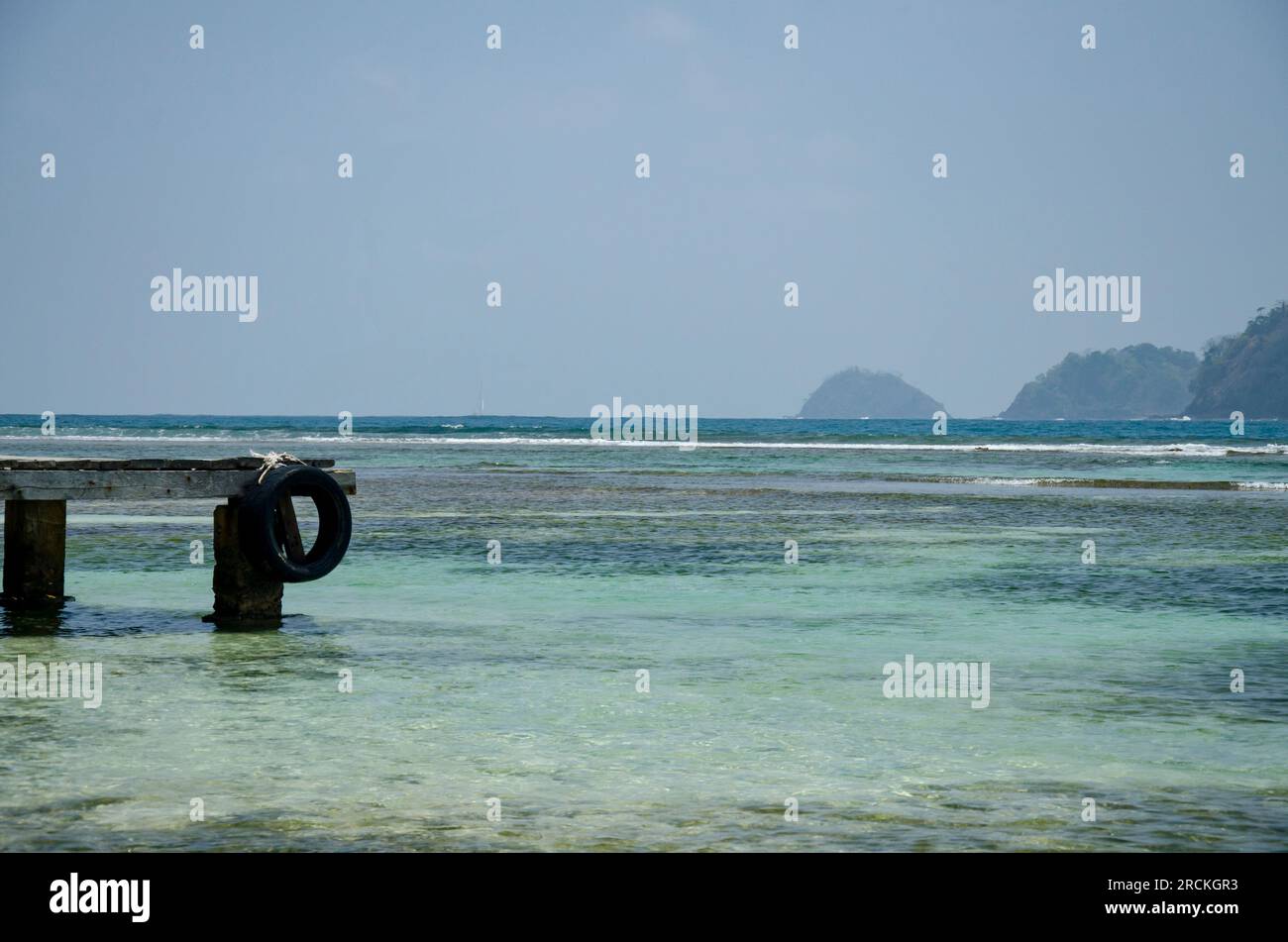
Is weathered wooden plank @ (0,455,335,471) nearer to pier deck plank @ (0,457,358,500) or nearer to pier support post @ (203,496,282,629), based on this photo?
pier deck plank @ (0,457,358,500)

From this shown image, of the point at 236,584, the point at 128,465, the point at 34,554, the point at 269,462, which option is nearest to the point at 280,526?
the point at 269,462

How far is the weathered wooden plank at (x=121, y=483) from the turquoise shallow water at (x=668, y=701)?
1.23 meters

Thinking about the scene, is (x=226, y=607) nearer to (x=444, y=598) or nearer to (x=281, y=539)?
(x=281, y=539)

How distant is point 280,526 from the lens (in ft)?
45.3

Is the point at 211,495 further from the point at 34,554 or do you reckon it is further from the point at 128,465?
the point at 34,554

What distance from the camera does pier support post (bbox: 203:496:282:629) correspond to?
13211 millimetres

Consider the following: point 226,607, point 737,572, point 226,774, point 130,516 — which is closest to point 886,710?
point 226,774

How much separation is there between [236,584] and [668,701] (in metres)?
5.26

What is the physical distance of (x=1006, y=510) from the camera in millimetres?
29703

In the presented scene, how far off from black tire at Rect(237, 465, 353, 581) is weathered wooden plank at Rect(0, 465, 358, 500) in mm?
222

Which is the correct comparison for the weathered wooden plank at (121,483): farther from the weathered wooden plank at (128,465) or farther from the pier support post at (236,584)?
the pier support post at (236,584)

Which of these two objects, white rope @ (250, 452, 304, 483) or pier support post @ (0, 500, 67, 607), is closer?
white rope @ (250, 452, 304, 483)

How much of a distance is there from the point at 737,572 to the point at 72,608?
25.5 feet

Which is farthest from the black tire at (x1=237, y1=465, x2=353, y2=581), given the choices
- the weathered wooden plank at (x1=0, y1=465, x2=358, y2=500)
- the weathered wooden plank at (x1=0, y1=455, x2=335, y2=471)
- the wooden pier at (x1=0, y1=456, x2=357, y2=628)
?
the weathered wooden plank at (x1=0, y1=455, x2=335, y2=471)
